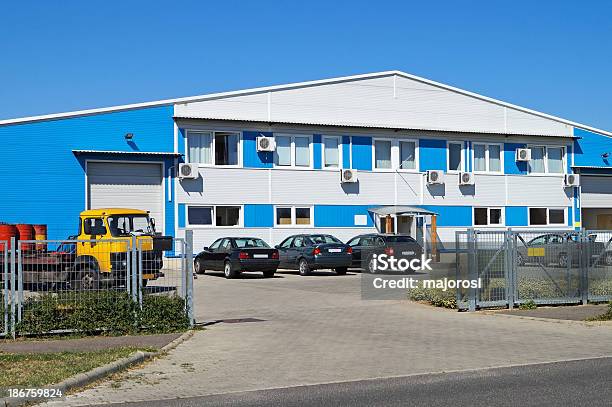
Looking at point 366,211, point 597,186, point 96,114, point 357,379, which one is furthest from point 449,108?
point 357,379

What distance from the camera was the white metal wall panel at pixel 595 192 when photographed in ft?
148

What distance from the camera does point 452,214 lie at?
41.4 metres

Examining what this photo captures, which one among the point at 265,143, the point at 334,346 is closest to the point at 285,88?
the point at 265,143

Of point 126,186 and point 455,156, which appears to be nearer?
point 126,186

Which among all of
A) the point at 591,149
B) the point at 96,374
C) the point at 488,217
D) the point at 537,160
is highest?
the point at 591,149

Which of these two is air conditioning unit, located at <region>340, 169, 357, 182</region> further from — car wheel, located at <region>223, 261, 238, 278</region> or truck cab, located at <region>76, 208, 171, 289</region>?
truck cab, located at <region>76, 208, 171, 289</region>

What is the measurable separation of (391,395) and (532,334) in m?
5.72

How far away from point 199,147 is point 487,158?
1502cm

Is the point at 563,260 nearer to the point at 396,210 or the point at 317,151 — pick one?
the point at 396,210

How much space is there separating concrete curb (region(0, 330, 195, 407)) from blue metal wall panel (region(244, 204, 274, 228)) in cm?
2499

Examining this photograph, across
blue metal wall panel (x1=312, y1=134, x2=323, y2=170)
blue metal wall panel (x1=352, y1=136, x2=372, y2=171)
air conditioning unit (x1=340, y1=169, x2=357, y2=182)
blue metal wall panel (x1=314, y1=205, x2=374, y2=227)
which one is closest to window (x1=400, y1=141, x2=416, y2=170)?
blue metal wall panel (x1=352, y1=136, x2=372, y2=171)

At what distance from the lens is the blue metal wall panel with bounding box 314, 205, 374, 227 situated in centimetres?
3847

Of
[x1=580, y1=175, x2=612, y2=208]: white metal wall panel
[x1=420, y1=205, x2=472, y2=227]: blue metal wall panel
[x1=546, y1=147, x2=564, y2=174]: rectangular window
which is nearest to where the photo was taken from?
[x1=420, y1=205, x2=472, y2=227]: blue metal wall panel

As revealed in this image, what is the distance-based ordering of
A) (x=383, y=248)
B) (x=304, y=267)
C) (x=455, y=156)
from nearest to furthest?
1. (x=383, y=248)
2. (x=304, y=267)
3. (x=455, y=156)
